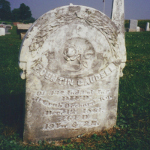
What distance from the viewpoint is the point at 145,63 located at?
6.27 meters

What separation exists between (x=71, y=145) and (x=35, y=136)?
537mm

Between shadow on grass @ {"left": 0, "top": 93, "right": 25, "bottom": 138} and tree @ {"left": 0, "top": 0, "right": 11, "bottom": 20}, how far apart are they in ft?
264

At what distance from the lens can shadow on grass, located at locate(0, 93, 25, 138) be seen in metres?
2.98

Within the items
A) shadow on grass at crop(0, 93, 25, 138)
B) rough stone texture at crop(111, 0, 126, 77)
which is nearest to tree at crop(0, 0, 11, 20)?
shadow on grass at crop(0, 93, 25, 138)

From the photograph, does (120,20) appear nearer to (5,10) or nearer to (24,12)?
(24,12)

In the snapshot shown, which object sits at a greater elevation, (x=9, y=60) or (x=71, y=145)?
(x=9, y=60)

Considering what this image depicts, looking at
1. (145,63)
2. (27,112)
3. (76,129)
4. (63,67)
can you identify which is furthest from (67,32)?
(145,63)

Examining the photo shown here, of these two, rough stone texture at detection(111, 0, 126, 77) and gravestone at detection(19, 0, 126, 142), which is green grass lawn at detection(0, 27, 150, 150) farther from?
rough stone texture at detection(111, 0, 126, 77)

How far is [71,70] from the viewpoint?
8.40 feet

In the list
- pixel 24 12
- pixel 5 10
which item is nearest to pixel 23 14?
pixel 24 12

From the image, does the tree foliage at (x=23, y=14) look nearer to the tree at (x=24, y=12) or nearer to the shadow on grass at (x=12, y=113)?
the tree at (x=24, y=12)

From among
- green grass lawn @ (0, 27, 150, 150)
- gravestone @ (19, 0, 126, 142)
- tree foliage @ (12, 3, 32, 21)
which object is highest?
tree foliage @ (12, 3, 32, 21)

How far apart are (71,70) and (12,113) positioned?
5.21 feet

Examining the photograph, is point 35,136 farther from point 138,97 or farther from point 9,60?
point 9,60
